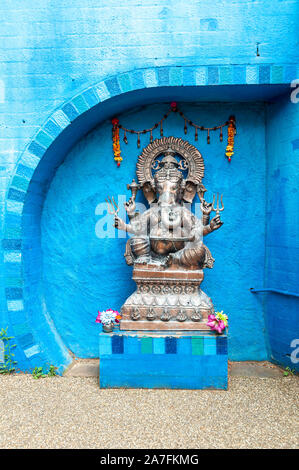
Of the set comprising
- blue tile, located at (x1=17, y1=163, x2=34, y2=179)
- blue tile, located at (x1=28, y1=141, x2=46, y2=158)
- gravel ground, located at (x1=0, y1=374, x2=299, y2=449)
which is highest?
blue tile, located at (x1=28, y1=141, x2=46, y2=158)

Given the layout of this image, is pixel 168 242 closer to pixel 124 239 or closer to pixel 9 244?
pixel 124 239

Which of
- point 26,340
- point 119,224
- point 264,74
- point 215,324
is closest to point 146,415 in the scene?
point 215,324

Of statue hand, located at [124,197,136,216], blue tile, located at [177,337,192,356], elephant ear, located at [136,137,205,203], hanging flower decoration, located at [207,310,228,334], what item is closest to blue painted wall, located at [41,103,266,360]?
elephant ear, located at [136,137,205,203]

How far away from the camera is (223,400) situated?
336 centimetres

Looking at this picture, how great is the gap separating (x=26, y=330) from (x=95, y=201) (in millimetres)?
1732

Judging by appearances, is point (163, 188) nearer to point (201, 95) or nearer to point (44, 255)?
point (201, 95)

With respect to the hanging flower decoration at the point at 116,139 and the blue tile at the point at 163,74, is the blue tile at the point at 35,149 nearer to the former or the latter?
the hanging flower decoration at the point at 116,139

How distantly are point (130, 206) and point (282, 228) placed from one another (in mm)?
1796

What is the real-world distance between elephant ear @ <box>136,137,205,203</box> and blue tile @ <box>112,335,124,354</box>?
1.72m

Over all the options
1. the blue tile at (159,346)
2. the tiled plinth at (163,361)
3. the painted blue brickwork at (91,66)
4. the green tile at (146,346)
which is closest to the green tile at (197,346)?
the tiled plinth at (163,361)

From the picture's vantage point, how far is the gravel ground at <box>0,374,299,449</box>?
8.89ft

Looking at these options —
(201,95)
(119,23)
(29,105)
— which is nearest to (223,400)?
(201,95)

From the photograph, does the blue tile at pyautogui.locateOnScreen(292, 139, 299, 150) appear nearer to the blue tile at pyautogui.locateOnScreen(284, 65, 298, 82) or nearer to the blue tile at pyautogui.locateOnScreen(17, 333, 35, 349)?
the blue tile at pyautogui.locateOnScreen(284, 65, 298, 82)
